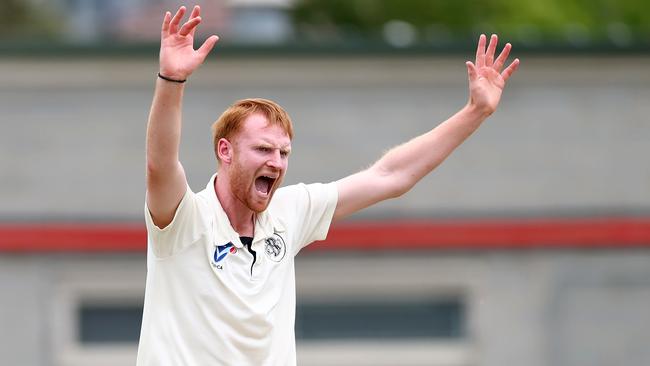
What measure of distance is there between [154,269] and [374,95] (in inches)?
278

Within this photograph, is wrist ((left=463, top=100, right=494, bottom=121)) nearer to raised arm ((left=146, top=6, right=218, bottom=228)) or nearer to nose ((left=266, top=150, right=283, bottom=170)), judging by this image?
nose ((left=266, top=150, right=283, bottom=170))

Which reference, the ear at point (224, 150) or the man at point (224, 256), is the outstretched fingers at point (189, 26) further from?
the ear at point (224, 150)

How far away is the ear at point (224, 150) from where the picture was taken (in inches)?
198

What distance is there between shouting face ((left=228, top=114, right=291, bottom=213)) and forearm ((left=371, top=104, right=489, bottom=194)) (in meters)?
0.65

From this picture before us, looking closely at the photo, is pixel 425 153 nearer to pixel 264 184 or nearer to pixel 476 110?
pixel 476 110

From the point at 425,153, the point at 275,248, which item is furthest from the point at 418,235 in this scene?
the point at 275,248

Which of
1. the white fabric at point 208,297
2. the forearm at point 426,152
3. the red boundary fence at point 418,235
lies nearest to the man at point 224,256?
the white fabric at point 208,297

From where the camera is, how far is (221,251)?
4.99 meters

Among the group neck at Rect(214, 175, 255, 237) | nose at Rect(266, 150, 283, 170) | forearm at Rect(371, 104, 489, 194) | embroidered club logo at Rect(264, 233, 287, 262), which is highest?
forearm at Rect(371, 104, 489, 194)

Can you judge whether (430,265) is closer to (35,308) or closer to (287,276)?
(35,308)

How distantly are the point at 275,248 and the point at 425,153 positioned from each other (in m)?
0.75

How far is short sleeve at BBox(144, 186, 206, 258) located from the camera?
489cm

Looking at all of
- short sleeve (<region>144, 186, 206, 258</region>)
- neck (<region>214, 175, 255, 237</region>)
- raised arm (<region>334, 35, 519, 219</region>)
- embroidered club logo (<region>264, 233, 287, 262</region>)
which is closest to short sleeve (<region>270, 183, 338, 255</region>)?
raised arm (<region>334, 35, 519, 219</region>)

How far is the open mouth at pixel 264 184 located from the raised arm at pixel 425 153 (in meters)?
0.52
